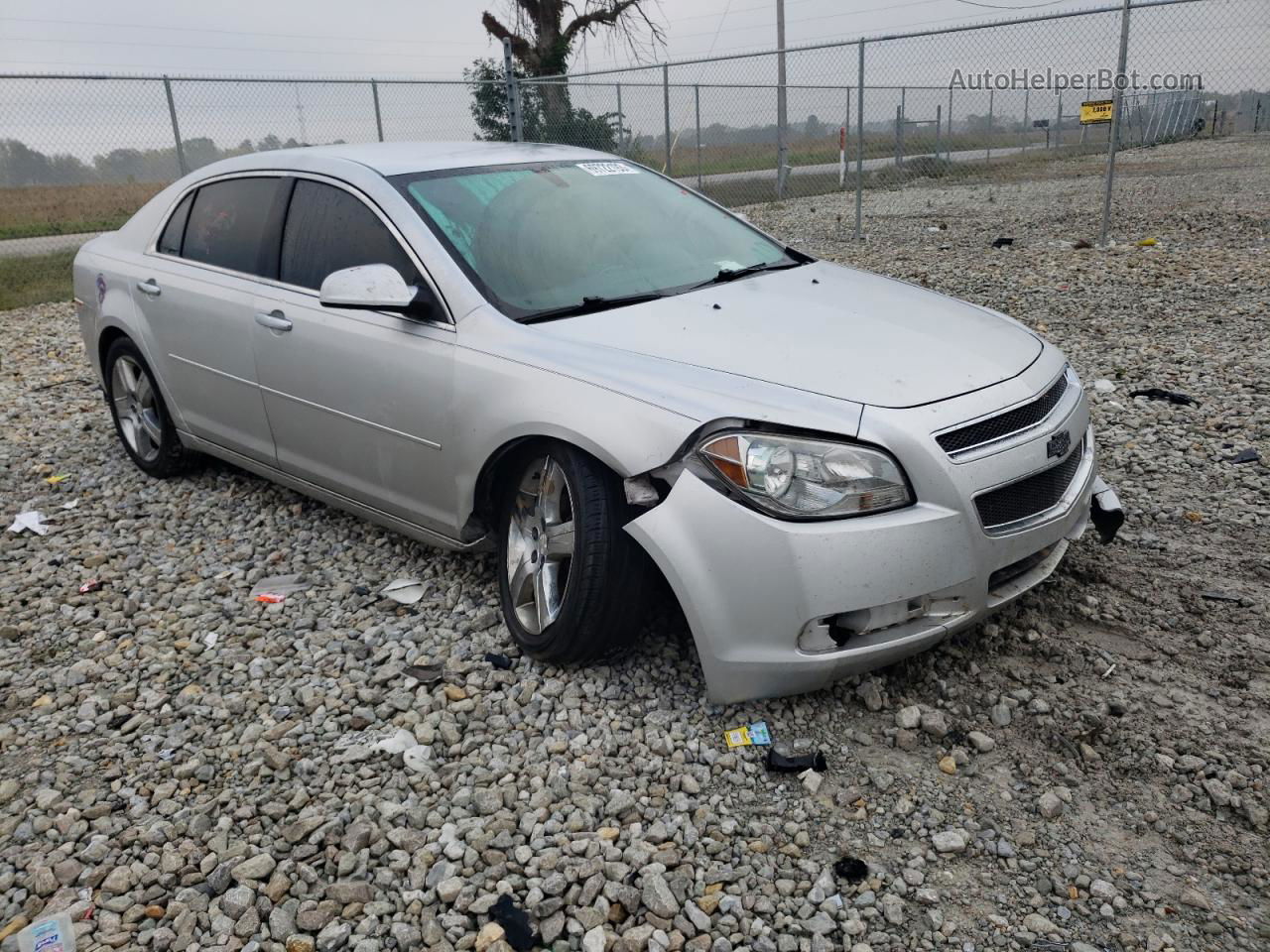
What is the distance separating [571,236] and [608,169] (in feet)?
2.37

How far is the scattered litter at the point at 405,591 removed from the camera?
390 centimetres

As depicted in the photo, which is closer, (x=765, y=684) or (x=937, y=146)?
(x=765, y=684)

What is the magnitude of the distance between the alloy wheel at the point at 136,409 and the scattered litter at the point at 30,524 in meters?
0.60

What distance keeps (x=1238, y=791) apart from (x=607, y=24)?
2316 cm

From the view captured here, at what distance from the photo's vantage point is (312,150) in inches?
170

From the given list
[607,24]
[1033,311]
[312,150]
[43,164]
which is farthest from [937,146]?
[312,150]

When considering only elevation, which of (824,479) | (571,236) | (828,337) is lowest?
(824,479)

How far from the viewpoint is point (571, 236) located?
12.4 ft

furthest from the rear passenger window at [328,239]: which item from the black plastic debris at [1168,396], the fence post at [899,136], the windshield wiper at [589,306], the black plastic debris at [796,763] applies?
the fence post at [899,136]

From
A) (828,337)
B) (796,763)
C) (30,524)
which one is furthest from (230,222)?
(796,763)

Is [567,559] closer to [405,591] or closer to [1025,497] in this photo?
[405,591]

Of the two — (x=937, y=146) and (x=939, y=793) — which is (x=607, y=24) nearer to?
(x=937, y=146)

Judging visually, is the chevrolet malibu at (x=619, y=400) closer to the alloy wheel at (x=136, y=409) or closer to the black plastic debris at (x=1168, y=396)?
the alloy wheel at (x=136, y=409)

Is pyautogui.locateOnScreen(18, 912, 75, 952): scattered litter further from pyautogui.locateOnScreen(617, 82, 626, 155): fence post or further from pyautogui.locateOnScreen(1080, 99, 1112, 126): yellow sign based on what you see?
pyautogui.locateOnScreen(617, 82, 626, 155): fence post
